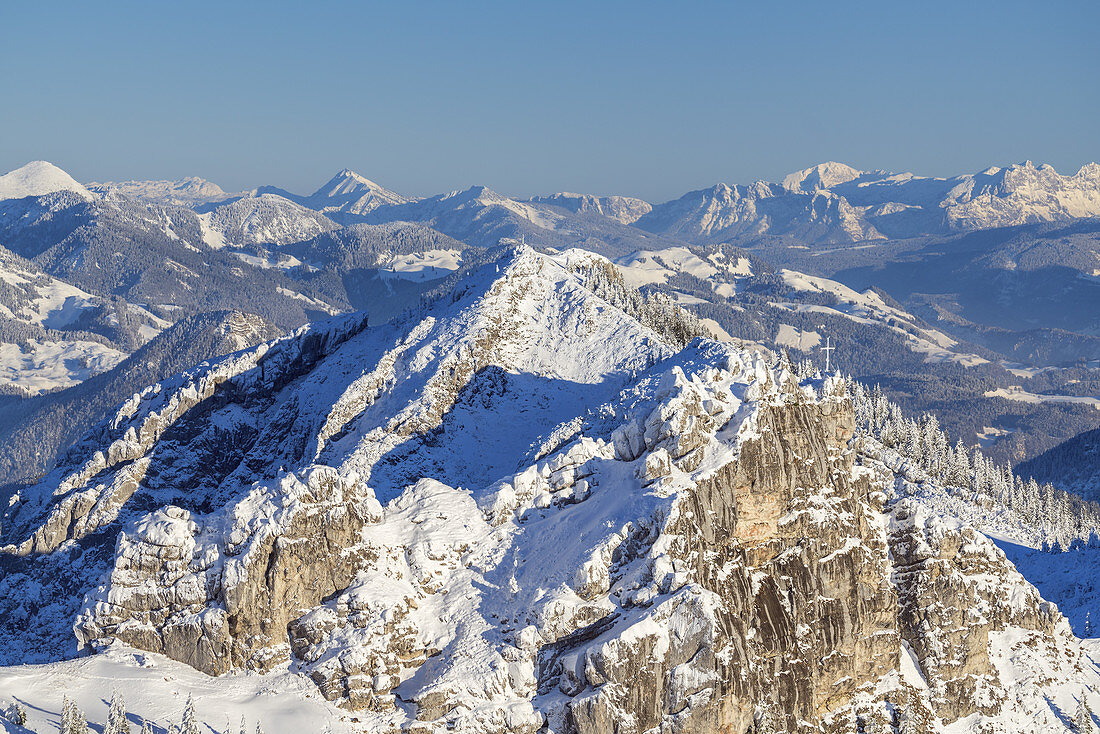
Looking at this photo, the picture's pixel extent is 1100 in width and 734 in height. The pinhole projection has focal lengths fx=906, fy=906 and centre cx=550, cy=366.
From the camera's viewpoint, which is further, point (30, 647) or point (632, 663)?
point (30, 647)

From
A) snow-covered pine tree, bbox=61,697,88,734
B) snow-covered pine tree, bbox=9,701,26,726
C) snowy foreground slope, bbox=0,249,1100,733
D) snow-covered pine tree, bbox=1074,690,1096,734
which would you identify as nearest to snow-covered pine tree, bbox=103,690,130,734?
snow-covered pine tree, bbox=61,697,88,734

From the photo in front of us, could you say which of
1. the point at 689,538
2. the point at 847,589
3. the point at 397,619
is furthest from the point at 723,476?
the point at 397,619

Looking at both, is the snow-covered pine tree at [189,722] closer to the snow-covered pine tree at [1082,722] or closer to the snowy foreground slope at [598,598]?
the snowy foreground slope at [598,598]

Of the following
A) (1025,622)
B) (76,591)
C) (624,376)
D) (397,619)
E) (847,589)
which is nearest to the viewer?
(397,619)

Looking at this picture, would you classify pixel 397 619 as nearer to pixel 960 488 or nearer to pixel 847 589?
pixel 847 589

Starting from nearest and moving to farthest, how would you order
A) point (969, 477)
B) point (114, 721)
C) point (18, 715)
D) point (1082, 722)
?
point (114, 721), point (18, 715), point (1082, 722), point (969, 477)

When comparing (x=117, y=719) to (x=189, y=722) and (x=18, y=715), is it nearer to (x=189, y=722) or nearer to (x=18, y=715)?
(x=189, y=722)

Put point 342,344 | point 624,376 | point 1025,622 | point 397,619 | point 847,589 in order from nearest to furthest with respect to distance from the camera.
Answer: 1. point 397,619
2. point 847,589
3. point 1025,622
4. point 624,376
5. point 342,344

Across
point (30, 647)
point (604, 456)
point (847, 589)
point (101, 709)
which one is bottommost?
point (30, 647)

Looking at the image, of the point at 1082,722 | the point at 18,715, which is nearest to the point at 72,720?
the point at 18,715
